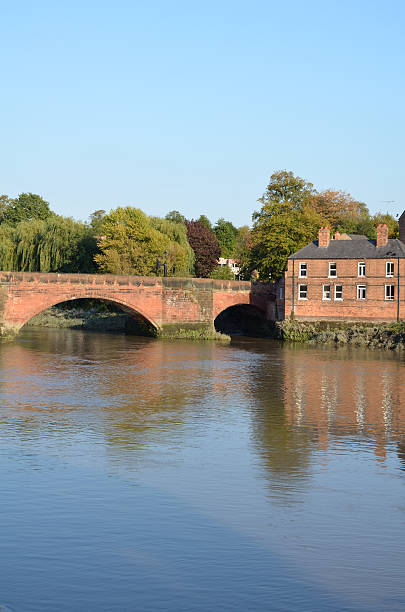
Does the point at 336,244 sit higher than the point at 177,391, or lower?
higher

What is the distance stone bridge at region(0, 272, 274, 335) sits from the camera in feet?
170

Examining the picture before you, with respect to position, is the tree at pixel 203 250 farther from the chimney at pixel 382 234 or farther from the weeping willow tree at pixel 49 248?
the chimney at pixel 382 234

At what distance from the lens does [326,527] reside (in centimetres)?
1345

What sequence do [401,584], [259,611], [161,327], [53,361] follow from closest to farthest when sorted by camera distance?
[259,611] < [401,584] < [53,361] < [161,327]

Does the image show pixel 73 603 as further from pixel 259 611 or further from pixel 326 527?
pixel 326 527

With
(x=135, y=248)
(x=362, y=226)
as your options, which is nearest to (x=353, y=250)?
(x=135, y=248)

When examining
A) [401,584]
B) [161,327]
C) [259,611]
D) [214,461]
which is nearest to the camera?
[259,611]

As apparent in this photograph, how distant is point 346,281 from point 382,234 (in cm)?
487

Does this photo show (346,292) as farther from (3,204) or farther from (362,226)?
(3,204)

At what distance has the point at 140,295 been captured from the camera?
189 ft

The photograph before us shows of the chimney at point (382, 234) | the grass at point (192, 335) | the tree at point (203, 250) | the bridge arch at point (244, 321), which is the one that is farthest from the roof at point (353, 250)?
the tree at point (203, 250)

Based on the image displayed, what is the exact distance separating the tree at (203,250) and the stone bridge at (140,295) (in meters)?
24.8

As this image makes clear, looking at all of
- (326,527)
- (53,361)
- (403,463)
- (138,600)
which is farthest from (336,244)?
(138,600)

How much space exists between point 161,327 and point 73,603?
49.2 meters
